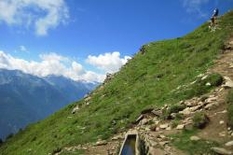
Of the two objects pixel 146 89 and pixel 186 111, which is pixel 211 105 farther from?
pixel 146 89

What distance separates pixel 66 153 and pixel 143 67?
1036 inches

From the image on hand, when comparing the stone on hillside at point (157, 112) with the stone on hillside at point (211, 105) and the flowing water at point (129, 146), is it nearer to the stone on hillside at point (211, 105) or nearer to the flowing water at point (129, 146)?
the stone on hillside at point (211, 105)

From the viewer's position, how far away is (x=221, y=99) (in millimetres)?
24875

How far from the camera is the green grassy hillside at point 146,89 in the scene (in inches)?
1208

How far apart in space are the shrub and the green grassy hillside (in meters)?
5.11

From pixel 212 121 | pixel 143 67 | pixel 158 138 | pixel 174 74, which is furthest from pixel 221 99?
pixel 143 67

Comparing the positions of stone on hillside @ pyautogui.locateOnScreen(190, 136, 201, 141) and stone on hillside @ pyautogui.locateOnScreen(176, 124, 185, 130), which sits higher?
stone on hillside @ pyautogui.locateOnScreen(176, 124, 185, 130)

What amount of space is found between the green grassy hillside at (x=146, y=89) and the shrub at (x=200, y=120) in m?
5.11

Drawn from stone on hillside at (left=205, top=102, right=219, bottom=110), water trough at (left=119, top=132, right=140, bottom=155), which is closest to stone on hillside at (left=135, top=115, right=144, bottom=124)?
stone on hillside at (left=205, top=102, right=219, bottom=110)

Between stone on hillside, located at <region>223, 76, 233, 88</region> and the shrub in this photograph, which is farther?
stone on hillside, located at <region>223, 76, 233, 88</region>

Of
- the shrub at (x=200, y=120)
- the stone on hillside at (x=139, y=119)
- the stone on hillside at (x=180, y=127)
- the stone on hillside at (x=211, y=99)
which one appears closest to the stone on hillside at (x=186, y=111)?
the stone on hillside at (x=211, y=99)

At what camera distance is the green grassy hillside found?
3069 centimetres

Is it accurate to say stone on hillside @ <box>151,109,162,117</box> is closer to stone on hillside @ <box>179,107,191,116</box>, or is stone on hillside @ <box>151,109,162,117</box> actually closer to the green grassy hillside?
the green grassy hillside

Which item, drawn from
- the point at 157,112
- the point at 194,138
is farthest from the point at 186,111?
the point at 194,138
